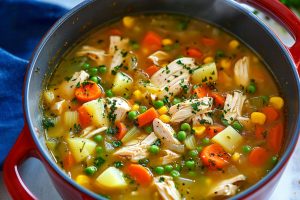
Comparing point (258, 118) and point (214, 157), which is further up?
point (258, 118)

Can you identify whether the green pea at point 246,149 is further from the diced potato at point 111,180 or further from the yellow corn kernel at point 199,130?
the diced potato at point 111,180

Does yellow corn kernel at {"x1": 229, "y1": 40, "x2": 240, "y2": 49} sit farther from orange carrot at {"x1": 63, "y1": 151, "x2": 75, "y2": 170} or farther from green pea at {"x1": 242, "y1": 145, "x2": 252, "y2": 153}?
orange carrot at {"x1": 63, "y1": 151, "x2": 75, "y2": 170}

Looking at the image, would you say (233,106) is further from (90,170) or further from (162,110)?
(90,170)

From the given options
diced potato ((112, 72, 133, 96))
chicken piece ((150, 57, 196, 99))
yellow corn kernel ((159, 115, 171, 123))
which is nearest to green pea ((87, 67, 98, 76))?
diced potato ((112, 72, 133, 96))

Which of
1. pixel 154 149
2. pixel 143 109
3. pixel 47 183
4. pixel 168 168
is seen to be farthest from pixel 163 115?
pixel 47 183

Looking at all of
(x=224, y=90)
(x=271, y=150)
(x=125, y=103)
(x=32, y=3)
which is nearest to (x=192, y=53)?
(x=224, y=90)

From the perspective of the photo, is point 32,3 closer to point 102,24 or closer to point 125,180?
point 102,24
